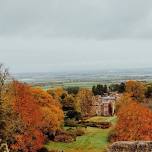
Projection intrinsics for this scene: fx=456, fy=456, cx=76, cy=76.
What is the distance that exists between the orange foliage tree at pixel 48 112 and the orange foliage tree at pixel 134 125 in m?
10.2

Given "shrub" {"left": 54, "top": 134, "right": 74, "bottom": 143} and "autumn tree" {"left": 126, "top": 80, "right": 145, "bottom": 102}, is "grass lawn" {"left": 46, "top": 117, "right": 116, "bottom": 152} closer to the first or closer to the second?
"shrub" {"left": 54, "top": 134, "right": 74, "bottom": 143}

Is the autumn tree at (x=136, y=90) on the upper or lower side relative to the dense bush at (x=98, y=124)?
upper

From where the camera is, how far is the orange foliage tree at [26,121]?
52397mm

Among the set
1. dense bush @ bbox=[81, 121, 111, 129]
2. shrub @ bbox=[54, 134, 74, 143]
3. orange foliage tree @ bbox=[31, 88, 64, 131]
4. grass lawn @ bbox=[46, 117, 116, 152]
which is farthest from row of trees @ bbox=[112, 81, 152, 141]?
dense bush @ bbox=[81, 121, 111, 129]

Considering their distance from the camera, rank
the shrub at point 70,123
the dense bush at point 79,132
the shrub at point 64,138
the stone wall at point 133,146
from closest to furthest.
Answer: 1. the stone wall at point 133,146
2. the shrub at point 64,138
3. the dense bush at point 79,132
4. the shrub at point 70,123

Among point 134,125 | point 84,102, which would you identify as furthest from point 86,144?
point 84,102

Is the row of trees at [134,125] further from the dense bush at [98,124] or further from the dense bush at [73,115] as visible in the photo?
the dense bush at [73,115]

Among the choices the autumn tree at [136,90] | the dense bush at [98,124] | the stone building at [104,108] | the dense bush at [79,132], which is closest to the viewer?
the dense bush at [79,132]

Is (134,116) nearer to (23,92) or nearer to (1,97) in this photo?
(23,92)

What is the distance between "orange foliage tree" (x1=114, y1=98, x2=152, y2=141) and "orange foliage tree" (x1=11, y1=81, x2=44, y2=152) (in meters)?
10.3

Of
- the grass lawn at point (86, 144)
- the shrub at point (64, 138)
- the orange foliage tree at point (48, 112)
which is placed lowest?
the grass lawn at point (86, 144)

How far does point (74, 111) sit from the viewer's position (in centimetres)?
8750

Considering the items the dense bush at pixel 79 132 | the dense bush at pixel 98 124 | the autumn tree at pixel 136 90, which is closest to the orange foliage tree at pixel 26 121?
the dense bush at pixel 79 132

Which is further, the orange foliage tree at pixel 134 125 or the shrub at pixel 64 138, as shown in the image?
the shrub at pixel 64 138
